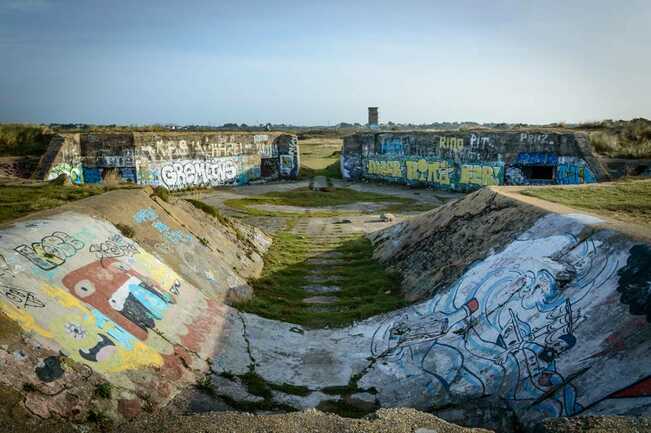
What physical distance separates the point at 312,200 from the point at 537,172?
15.3m

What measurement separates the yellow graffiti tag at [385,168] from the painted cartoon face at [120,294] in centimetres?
3110

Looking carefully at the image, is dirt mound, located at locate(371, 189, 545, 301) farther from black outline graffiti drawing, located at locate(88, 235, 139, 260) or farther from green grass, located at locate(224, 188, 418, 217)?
green grass, located at locate(224, 188, 418, 217)

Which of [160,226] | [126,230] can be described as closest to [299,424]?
[126,230]

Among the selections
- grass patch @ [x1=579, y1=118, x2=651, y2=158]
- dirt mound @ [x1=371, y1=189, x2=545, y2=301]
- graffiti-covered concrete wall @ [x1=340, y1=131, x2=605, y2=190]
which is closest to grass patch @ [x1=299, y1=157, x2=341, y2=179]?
graffiti-covered concrete wall @ [x1=340, y1=131, x2=605, y2=190]

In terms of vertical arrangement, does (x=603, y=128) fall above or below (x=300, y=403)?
above

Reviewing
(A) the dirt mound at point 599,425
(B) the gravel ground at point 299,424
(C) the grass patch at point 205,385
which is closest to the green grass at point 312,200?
(C) the grass patch at point 205,385

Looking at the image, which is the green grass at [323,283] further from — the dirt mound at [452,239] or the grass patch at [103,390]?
the grass patch at [103,390]

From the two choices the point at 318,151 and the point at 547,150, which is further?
the point at 318,151

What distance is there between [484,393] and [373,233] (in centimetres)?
1328

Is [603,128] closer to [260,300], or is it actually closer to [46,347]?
[260,300]

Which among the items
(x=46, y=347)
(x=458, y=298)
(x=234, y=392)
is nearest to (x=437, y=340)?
(x=458, y=298)

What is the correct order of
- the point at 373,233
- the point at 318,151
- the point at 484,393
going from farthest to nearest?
the point at 318,151
the point at 373,233
the point at 484,393

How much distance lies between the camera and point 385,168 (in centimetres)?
4109

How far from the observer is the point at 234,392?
8852 millimetres
